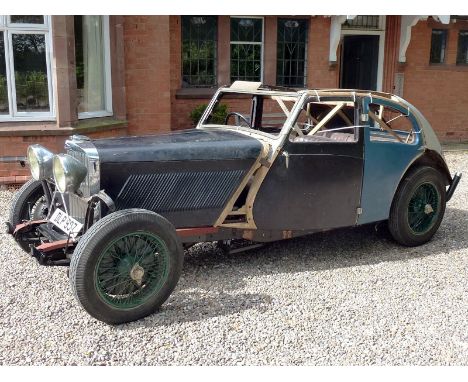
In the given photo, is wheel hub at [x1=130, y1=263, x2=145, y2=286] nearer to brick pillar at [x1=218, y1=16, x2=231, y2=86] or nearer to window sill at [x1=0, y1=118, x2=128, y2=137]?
window sill at [x1=0, y1=118, x2=128, y2=137]

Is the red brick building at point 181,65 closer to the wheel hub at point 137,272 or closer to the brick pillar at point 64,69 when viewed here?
the brick pillar at point 64,69

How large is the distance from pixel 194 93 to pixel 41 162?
658cm

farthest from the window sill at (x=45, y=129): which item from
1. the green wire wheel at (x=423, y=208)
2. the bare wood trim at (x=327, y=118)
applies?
the green wire wheel at (x=423, y=208)

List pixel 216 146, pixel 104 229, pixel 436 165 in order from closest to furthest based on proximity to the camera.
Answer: pixel 104 229 → pixel 216 146 → pixel 436 165

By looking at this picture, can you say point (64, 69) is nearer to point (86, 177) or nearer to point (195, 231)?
point (86, 177)

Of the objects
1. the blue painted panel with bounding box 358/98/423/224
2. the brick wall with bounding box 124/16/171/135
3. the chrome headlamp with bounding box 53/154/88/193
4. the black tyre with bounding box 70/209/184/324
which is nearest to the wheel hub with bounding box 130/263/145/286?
the black tyre with bounding box 70/209/184/324

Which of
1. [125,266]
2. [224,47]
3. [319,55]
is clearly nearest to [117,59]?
[224,47]

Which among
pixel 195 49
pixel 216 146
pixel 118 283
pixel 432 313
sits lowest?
pixel 432 313

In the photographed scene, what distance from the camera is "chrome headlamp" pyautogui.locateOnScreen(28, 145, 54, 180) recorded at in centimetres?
438

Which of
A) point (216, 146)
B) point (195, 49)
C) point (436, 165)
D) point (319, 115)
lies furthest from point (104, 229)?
point (195, 49)

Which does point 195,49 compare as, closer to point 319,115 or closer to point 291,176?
point 319,115

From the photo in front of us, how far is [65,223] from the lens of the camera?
13.9ft

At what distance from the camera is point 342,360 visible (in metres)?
3.25

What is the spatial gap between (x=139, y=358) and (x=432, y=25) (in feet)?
37.8
